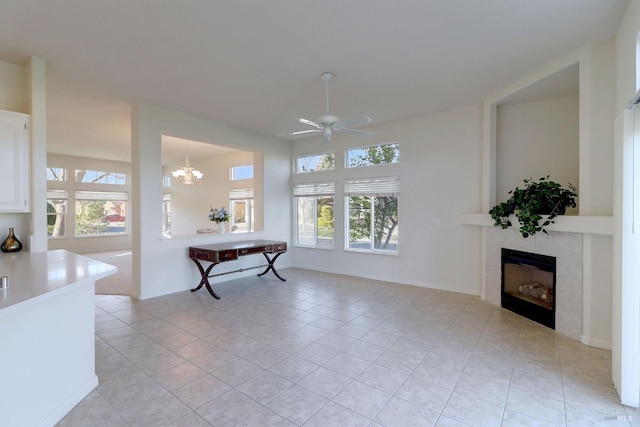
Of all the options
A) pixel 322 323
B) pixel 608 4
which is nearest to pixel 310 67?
pixel 608 4

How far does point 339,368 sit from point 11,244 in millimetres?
3490

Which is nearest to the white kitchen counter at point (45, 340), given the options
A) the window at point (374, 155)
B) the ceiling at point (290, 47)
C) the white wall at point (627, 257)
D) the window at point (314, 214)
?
the ceiling at point (290, 47)

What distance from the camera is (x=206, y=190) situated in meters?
9.41

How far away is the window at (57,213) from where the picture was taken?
8.62 metres

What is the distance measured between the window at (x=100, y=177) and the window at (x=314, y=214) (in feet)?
21.9

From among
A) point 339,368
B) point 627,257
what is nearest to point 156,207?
point 339,368

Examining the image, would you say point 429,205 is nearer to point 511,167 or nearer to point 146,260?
point 511,167


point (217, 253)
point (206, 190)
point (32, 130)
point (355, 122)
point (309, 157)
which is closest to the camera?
point (32, 130)

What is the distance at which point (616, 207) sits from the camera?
2.35 m

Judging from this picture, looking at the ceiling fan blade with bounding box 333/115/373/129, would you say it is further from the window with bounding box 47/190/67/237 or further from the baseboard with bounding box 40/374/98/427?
the window with bounding box 47/190/67/237

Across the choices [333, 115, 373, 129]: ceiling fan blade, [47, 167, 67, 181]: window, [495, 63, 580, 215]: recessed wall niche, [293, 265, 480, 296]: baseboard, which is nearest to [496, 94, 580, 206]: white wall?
[495, 63, 580, 215]: recessed wall niche

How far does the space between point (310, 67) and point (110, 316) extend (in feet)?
12.9

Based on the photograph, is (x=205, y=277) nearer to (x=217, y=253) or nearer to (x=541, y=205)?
(x=217, y=253)

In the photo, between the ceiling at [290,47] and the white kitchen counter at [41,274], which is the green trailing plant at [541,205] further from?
the white kitchen counter at [41,274]
